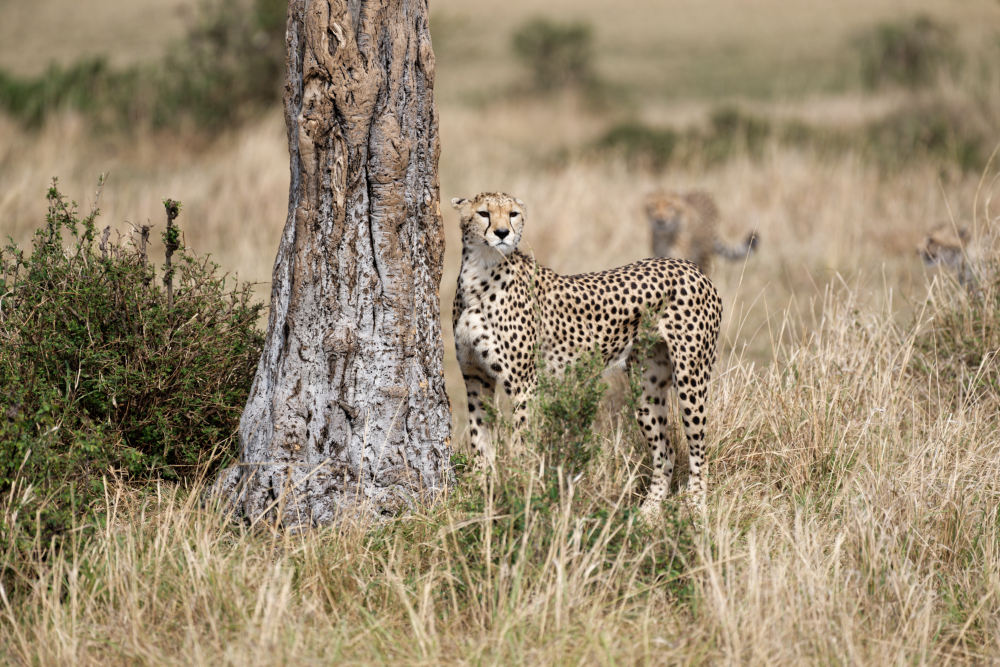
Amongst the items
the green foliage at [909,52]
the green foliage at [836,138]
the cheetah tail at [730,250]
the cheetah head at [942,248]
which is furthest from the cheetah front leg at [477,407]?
the green foliage at [909,52]

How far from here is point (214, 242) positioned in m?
8.39

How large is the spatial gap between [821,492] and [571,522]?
3.43 ft

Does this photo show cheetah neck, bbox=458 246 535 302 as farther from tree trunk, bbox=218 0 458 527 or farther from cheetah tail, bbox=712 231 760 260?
cheetah tail, bbox=712 231 760 260

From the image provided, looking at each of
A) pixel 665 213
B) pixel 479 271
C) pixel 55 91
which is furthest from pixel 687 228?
pixel 55 91

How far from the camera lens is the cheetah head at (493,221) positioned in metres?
3.54

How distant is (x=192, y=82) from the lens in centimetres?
1243

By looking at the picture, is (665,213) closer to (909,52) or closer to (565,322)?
(565,322)

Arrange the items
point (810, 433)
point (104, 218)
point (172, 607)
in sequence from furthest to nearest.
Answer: point (104, 218), point (810, 433), point (172, 607)

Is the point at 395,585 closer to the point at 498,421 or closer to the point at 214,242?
the point at 498,421

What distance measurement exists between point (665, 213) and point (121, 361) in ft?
16.1

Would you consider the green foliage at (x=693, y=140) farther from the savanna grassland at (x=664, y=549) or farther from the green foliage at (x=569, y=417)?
the green foliage at (x=569, y=417)

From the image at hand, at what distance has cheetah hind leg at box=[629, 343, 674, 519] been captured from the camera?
3.79 meters

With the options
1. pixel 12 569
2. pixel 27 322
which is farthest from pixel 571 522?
pixel 27 322

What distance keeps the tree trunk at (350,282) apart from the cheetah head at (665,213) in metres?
4.58
